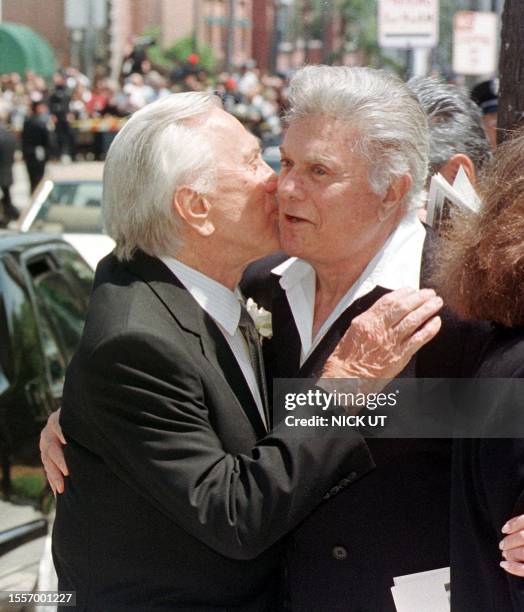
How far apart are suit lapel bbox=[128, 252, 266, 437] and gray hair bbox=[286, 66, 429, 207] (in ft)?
1.33

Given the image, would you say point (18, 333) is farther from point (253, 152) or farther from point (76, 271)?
point (253, 152)

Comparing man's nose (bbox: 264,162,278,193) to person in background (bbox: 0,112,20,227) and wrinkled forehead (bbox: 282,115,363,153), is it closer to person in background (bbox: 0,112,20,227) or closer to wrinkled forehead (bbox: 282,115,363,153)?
wrinkled forehead (bbox: 282,115,363,153)

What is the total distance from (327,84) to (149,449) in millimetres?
784

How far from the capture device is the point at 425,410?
2.22 m

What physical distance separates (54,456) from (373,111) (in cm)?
93

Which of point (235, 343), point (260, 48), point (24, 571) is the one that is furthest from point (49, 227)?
point (260, 48)

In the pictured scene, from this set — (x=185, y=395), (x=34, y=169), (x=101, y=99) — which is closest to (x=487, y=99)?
(x=185, y=395)

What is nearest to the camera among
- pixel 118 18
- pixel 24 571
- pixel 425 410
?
pixel 425 410

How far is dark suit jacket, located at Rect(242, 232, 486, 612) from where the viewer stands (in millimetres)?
2223

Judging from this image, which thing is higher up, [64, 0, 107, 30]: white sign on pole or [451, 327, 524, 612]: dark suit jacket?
[451, 327, 524, 612]: dark suit jacket

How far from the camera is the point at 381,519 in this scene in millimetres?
2297

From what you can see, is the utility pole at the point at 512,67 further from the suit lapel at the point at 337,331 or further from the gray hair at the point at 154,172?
the gray hair at the point at 154,172

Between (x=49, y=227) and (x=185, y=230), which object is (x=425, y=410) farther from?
(x=49, y=227)

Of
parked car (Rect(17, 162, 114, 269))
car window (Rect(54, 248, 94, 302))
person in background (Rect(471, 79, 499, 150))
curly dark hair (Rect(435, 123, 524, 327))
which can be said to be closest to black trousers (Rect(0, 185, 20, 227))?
parked car (Rect(17, 162, 114, 269))
